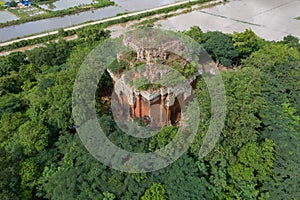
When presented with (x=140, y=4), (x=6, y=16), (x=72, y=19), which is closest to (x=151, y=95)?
(x=72, y=19)

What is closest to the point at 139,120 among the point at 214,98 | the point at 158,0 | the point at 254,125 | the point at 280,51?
the point at 214,98

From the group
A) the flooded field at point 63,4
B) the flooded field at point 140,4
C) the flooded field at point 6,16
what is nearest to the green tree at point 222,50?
the flooded field at point 140,4

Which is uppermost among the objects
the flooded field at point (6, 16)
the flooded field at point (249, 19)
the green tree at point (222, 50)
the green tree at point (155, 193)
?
the green tree at point (222, 50)

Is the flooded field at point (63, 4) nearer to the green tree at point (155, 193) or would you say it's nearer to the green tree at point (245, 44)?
the green tree at point (245, 44)

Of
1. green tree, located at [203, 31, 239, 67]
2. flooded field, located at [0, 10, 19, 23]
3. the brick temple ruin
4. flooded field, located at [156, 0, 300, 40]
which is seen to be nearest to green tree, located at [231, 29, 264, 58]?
green tree, located at [203, 31, 239, 67]

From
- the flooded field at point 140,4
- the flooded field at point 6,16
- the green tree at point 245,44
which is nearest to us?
the green tree at point 245,44

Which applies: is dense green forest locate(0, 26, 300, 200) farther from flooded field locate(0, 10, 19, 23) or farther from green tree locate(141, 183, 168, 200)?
flooded field locate(0, 10, 19, 23)

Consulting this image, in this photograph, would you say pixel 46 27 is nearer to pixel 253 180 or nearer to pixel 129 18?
pixel 129 18
